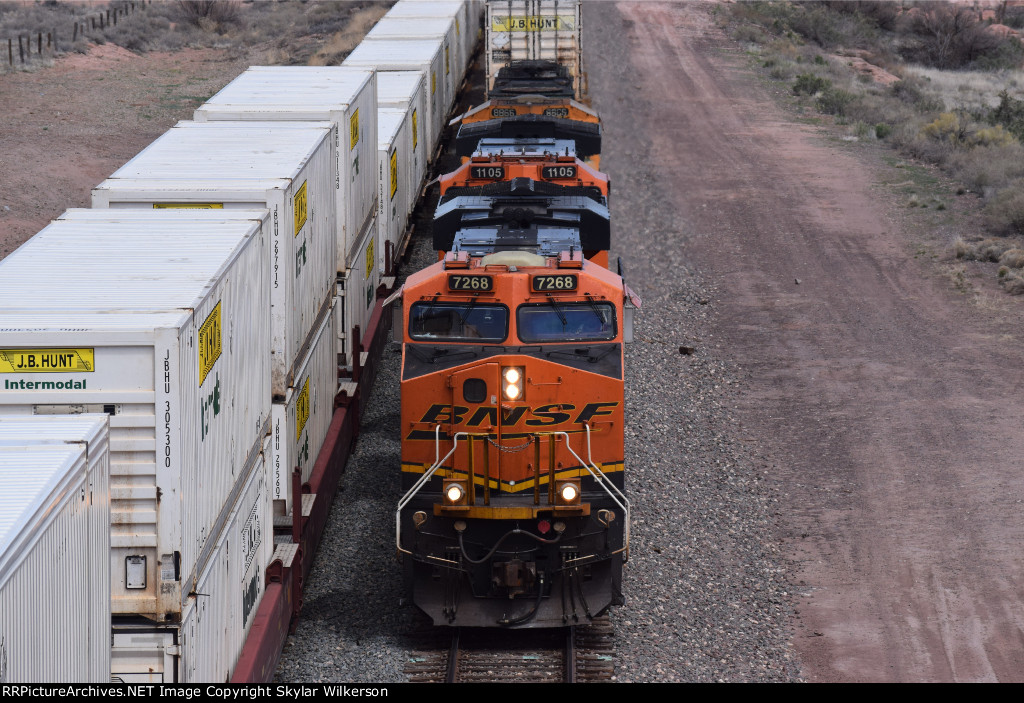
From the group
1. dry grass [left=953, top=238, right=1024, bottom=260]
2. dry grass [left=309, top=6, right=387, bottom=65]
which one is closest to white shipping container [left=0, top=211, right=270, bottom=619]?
dry grass [left=953, top=238, right=1024, bottom=260]

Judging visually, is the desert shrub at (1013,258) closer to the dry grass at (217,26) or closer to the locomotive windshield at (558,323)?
the locomotive windshield at (558,323)

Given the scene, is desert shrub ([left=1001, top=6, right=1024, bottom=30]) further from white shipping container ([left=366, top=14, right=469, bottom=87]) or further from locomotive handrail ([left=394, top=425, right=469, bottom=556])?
locomotive handrail ([left=394, top=425, right=469, bottom=556])

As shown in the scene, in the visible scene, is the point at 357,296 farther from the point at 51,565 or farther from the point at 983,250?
the point at 983,250

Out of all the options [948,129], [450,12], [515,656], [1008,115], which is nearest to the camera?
[515,656]

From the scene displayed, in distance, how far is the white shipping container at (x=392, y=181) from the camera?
801 inches

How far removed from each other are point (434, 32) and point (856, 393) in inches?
730

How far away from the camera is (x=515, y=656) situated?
12.3 metres

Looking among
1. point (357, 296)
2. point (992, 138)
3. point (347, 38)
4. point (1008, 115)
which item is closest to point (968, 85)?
point (1008, 115)

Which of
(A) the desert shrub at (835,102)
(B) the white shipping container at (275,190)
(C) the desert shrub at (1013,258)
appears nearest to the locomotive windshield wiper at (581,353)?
(B) the white shipping container at (275,190)

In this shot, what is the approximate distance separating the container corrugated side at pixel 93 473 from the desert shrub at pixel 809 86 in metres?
40.2

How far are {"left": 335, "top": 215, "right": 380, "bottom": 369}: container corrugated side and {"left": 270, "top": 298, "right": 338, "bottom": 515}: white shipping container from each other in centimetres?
48

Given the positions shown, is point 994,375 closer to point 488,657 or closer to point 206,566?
point 488,657

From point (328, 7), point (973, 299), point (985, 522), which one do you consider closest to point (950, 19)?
point (328, 7)

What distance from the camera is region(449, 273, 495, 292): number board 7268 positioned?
12.0 meters
